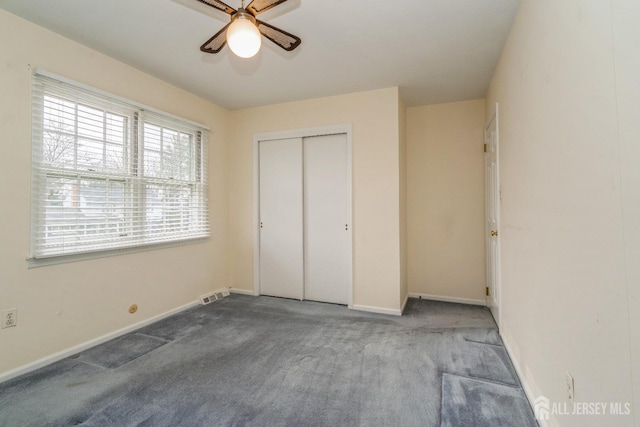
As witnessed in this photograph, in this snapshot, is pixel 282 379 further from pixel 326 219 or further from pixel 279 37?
pixel 279 37

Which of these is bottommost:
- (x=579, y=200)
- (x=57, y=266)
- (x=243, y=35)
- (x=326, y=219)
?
(x=57, y=266)

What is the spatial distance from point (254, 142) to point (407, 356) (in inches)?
121

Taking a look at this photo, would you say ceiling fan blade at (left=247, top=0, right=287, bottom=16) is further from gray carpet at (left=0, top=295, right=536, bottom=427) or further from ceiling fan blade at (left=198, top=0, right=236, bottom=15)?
gray carpet at (left=0, top=295, right=536, bottom=427)

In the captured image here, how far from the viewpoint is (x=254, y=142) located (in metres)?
3.84

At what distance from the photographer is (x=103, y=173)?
8.16 feet

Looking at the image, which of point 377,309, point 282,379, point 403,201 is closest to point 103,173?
point 282,379

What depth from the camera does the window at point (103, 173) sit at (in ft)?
7.04

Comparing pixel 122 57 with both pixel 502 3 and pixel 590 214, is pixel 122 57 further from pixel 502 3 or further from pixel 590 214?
pixel 590 214

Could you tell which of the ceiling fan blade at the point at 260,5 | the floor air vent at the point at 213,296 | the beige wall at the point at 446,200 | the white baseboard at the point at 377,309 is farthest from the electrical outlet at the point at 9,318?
the beige wall at the point at 446,200

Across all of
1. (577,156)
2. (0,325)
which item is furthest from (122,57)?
(577,156)

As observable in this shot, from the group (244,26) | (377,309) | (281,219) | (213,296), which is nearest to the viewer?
(244,26)

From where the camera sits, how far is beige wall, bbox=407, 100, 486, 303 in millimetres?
3518

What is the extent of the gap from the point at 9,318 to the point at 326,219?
111 inches

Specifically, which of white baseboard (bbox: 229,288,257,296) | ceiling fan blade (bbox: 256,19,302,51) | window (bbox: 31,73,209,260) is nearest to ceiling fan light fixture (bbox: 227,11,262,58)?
ceiling fan blade (bbox: 256,19,302,51)
